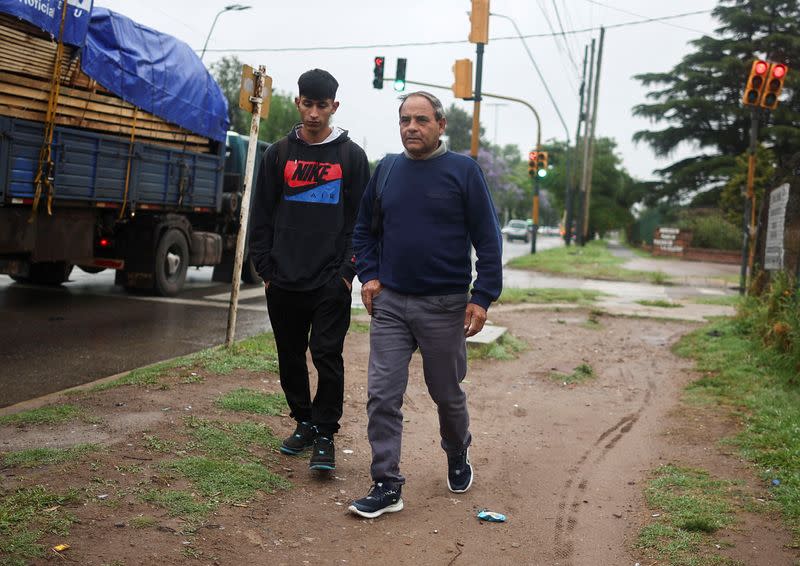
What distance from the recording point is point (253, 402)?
5.94m

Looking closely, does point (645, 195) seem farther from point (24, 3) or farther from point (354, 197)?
point (354, 197)

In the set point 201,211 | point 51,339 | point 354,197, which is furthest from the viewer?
point 201,211

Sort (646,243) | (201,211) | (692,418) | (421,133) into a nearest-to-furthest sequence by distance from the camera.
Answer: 1. (421,133)
2. (692,418)
3. (201,211)
4. (646,243)

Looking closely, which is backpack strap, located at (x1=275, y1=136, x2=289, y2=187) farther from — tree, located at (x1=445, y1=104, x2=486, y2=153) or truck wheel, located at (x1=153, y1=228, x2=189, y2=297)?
tree, located at (x1=445, y1=104, x2=486, y2=153)

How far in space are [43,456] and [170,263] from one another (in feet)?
30.1

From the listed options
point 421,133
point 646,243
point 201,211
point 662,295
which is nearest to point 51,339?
point 201,211

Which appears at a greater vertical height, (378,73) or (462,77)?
(378,73)

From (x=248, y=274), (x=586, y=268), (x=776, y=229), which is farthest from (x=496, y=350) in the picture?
(x=586, y=268)

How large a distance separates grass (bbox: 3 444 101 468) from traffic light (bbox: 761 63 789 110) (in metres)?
13.3

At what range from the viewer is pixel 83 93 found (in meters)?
10.7

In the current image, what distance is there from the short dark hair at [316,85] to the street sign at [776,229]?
7.28 meters

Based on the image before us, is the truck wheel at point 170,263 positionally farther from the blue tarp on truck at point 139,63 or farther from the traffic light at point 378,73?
the traffic light at point 378,73

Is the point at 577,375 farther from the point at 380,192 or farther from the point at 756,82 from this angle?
the point at 756,82

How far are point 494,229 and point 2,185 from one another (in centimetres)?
707
